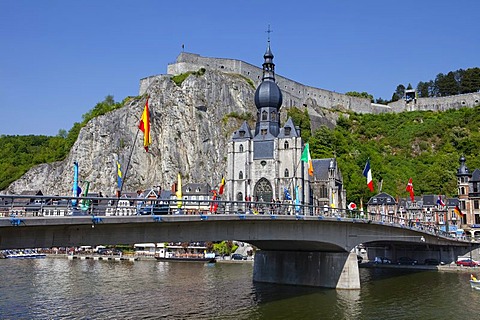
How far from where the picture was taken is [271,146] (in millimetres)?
87250

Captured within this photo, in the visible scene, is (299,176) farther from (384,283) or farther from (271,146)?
(384,283)

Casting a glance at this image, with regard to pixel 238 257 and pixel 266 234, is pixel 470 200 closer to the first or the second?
pixel 238 257

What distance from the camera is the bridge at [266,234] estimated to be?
21.1m

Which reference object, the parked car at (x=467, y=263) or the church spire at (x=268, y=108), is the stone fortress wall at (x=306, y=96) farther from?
the parked car at (x=467, y=263)

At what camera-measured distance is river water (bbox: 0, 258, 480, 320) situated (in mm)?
31734

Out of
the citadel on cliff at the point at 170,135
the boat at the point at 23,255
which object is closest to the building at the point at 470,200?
the citadel on cliff at the point at 170,135

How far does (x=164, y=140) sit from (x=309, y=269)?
7102 cm

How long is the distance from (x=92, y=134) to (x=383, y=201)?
65240 mm

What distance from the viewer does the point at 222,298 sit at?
37.9 m

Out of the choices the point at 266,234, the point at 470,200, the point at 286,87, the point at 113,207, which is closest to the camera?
the point at 113,207

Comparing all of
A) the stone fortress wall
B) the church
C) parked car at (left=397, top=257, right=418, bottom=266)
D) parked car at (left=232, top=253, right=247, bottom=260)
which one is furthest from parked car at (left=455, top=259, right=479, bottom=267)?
the stone fortress wall

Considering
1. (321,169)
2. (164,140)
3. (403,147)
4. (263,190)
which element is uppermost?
(403,147)

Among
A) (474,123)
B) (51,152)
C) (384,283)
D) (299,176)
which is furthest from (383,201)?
(51,152)

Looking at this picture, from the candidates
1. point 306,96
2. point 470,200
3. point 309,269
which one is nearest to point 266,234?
point 309,269
